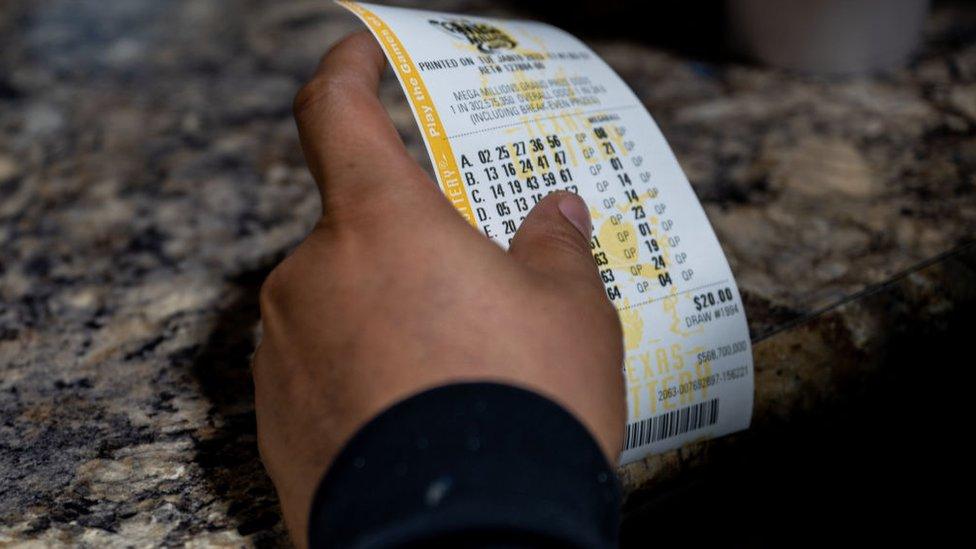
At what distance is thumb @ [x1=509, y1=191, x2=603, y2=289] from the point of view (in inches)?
20.9

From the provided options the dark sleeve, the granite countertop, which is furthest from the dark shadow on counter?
the dark sleeve

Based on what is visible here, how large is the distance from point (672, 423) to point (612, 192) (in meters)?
0.17

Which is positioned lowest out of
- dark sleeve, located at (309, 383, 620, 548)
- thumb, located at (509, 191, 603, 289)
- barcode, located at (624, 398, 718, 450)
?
barcode, located at (624, 398, 718, 450)

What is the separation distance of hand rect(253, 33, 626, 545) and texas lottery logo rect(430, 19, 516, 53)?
0.56 ft

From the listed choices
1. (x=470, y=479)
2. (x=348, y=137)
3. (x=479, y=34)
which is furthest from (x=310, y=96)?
(x=470, y=479)

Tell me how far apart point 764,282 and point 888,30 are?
496 millimetres

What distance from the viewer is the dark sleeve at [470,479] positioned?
395 mm

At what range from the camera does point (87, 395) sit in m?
0.67

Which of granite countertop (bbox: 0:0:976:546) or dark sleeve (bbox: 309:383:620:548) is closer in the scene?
dark sleeve (bbox: 309:383:620:548)

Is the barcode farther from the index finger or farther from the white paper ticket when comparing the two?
the index finger

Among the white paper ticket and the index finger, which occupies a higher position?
the index finger

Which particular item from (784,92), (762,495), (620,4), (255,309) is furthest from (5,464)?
(620,4)

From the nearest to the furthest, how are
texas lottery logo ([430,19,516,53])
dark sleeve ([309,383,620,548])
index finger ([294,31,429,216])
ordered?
dark sleeve ([309,383,620,548])
index finger ([294,31,429,216])
texas lottery logo ([430,19,516,53])

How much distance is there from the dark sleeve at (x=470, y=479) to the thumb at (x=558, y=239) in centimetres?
11
